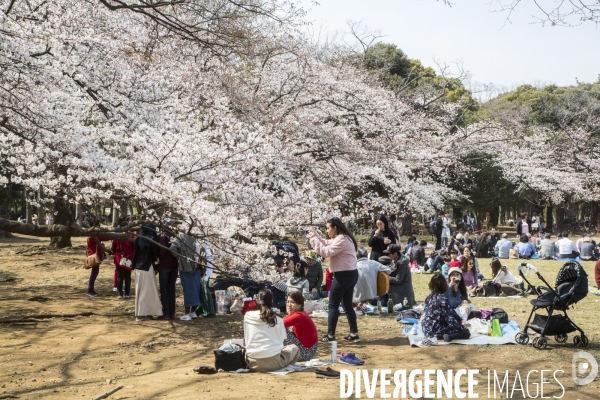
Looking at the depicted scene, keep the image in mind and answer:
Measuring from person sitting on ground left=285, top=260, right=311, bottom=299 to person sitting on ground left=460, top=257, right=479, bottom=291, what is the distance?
3180mm

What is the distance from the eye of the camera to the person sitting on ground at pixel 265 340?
19.9 feet

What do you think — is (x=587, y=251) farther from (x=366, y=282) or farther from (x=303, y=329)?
(x=303, y=329)

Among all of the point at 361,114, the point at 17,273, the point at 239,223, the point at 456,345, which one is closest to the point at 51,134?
the point at 239,223

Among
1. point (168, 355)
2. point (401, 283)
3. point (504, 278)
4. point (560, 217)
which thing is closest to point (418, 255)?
point (504, 278)

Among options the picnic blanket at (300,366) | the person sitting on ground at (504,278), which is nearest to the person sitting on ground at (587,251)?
the person sitting on ground at (504,278)

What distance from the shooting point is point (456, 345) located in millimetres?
7410

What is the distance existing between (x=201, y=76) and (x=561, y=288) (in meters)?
8.70

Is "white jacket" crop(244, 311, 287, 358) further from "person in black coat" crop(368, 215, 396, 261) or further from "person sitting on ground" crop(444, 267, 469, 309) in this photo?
"person in black coat" crop(368, 215, 396, 261)

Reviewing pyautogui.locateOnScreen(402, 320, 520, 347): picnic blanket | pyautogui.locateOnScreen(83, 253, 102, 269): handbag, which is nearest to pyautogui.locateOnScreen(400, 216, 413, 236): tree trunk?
pyautogui.locateOnScreen(83, 253, 102, 269): handbag

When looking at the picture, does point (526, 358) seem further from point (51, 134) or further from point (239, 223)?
point (51, 134)

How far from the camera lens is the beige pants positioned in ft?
19.9

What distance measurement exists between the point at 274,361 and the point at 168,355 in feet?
4.94

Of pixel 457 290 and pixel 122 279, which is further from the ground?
pixel 457 290

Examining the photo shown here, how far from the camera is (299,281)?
10.1 metres
